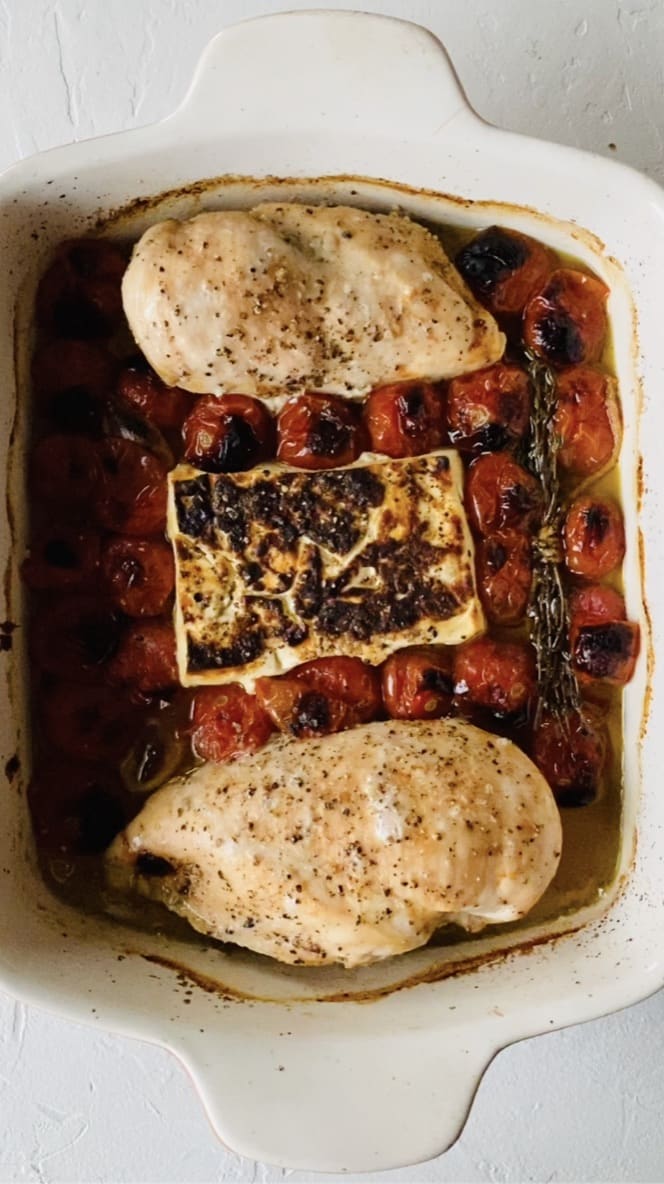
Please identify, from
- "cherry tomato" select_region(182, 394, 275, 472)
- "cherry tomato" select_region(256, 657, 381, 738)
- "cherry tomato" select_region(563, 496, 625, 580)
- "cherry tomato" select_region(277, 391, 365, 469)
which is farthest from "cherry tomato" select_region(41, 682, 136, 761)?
"cherry tomato" select_region(563, 496, 625, 580)

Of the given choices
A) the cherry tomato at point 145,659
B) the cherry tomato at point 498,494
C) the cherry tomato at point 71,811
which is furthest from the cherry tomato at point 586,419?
the cherry tomato at point 71,811

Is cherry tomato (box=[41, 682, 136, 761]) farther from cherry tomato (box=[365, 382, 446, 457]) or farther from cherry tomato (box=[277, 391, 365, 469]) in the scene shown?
cherry tomato (box=[365, 382, 446, 457])

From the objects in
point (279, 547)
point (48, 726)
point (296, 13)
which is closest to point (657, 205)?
point (296, 13)

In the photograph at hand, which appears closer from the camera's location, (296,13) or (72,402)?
(296,13)

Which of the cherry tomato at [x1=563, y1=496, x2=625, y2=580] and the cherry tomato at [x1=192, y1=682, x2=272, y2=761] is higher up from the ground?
the cherry tomato at [x1=563, y1=496, x2=625, y2=580]

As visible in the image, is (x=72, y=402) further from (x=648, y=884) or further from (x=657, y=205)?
(x=648, y=884)

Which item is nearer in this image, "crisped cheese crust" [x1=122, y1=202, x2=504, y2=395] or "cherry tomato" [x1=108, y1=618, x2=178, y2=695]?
"crisped cheese crust" [x1=122, y1=202, x2=504, y2=395]
